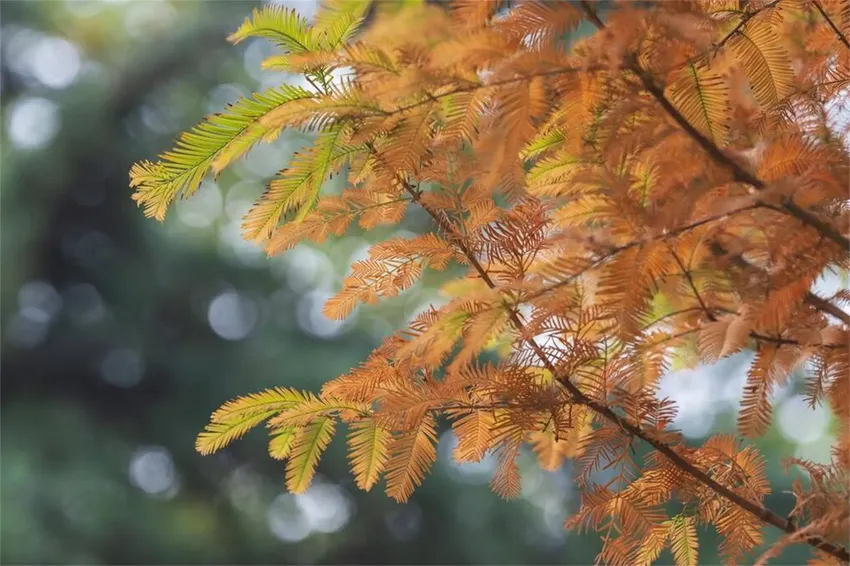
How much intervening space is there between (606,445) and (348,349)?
10.9 feet

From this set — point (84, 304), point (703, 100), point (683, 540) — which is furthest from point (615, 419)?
point (84, 304)

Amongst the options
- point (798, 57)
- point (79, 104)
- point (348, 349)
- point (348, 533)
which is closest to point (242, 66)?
point (79, 104)

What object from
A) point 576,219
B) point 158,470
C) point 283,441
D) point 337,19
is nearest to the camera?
point 337,19

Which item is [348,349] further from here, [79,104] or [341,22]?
[341,22]

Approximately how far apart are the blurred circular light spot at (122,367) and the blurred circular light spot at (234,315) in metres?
0.39

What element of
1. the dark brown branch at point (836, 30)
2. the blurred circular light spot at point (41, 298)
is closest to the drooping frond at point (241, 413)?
the dark brown branch at point (836, 30)

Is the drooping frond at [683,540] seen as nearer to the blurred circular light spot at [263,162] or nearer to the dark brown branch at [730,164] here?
the dark brown branch at [730,164]

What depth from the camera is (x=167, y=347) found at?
4.23 meters

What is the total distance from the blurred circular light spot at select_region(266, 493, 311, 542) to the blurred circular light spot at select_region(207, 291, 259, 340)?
0.83 meters

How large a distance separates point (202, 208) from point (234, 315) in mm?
652

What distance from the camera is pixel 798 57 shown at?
1.02 metres

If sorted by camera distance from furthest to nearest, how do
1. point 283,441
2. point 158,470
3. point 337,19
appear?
1. point 158,470
2. point 283,441
3. point 337,19

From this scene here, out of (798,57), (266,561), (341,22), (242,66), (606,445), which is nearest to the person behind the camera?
(341,22)

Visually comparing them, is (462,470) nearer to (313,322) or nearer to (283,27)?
(313,322)
